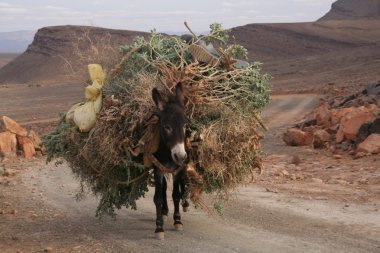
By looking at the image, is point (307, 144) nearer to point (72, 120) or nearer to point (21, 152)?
point (21, 152)

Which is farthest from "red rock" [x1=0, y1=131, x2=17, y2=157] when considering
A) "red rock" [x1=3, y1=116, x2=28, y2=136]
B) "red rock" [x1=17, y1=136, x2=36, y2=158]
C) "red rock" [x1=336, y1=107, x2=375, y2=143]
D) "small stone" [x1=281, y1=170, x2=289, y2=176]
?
"red rock" [x1=336, y1=107, x2=375, y2=143]

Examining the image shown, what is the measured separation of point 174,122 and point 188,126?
39 cm

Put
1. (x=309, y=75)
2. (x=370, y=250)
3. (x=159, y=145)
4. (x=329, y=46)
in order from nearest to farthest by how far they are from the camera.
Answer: (x=370, y=250)
(x=159, y=145)
(x=309, y=75)
(x=329, y=46)

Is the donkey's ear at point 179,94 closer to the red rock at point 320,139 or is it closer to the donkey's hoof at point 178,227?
the donkey's hoof at point 178,227

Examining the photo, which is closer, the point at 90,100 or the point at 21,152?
the point at 90,100

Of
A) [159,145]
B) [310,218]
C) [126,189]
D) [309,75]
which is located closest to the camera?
[159,145]

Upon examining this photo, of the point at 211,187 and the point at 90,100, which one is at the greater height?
the point at 90,100

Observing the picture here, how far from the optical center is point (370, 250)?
7031 mm

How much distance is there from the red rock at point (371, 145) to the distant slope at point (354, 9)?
268ft

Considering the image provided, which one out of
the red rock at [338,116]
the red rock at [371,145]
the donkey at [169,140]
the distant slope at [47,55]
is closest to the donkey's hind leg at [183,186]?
the donkey at [169,140]

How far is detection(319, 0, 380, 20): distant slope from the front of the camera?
9669cm

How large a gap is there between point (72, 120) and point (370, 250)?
14.0 feet

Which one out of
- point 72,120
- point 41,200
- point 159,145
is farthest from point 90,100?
point 41,200

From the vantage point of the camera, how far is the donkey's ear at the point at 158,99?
7.28 metres
